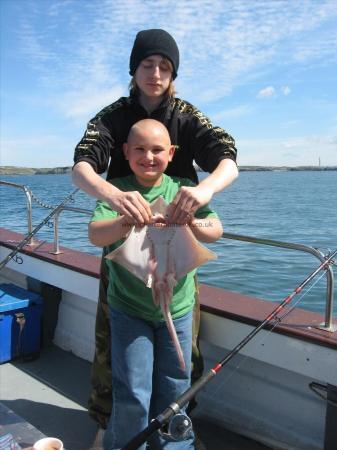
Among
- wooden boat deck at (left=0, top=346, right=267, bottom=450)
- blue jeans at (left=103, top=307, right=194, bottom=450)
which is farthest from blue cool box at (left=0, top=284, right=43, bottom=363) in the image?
blue jeans at (left=103, top=307, right=194, bottom=450)

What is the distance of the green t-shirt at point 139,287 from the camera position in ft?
7.16

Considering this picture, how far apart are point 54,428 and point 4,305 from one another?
1.26 m

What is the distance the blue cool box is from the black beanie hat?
270cm

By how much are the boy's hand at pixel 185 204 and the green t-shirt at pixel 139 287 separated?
11.0 inches

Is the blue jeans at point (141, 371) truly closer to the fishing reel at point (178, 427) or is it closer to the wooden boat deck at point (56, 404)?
the fishing reel at point (178, 427)

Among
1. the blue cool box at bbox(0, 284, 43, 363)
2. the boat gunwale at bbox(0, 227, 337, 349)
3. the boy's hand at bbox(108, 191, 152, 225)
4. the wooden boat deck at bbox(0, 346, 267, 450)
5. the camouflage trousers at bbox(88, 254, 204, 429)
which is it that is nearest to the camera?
the boy's hand at bbox(108, 191, 152, 225)

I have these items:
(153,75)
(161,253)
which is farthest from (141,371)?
(153,75)

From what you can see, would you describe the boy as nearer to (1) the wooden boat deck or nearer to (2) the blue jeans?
(2) the blue jeans

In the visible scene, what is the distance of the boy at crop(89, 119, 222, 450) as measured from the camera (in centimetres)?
216

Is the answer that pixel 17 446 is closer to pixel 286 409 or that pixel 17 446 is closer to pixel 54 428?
pixel 54 428

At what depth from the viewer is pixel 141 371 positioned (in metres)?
2.21

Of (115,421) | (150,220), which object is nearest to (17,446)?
(115,421)

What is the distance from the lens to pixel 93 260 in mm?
4312

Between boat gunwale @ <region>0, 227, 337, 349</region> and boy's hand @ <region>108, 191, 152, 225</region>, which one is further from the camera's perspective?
boat gunwale @ <region>0, 227, 337, 349</region>
